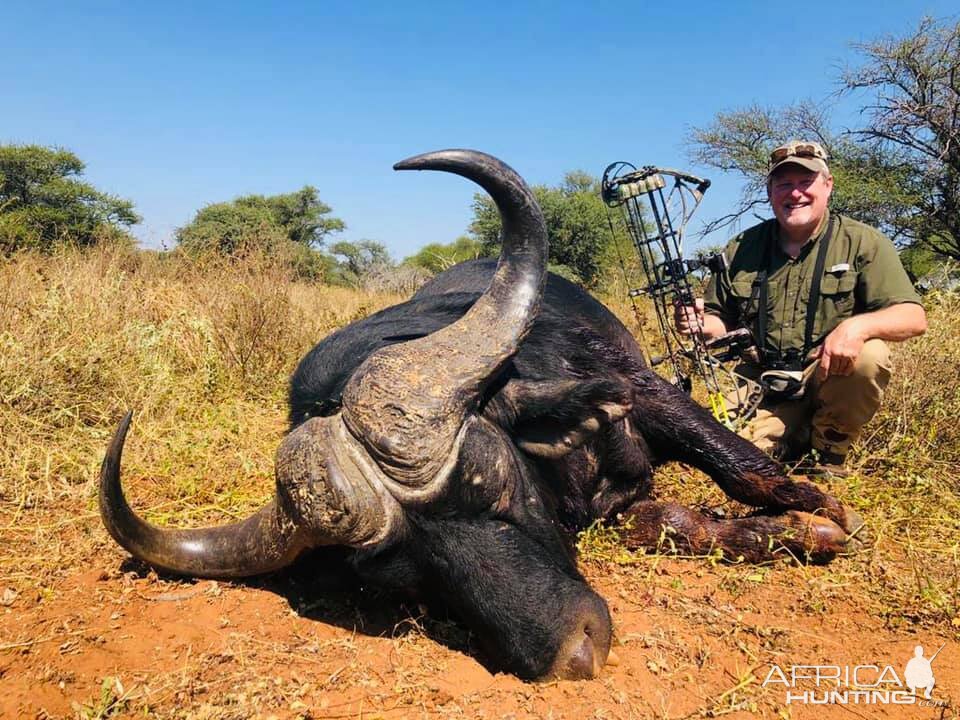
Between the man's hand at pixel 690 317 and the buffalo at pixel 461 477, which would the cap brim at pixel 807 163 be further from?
the buffalo at pixel 461 477

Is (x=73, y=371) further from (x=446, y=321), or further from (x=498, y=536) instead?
(x=498, y=536)

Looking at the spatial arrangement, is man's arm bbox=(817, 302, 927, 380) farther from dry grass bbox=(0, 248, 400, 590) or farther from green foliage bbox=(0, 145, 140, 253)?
green foliage bbox=(0, 145, 140, 253)

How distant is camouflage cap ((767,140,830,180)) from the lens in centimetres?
449

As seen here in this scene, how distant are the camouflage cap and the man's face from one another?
0.04 metres

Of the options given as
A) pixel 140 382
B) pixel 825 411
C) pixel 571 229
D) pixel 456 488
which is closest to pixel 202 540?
pixel 456 488

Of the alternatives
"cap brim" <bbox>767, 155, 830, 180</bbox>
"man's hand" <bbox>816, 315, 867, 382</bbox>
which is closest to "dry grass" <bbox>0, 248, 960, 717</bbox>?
"man's hand" <bbox>816, 315, 867, 382</bbox>

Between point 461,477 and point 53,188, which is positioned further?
point 53,188

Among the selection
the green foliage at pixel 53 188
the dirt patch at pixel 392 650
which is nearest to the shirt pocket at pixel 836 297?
the dirt patch at pixel 392 650

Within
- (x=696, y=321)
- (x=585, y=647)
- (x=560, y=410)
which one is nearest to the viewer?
(x=585, y=647)

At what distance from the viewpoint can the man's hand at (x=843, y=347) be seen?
13.7 feet

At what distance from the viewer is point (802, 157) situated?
4590 mm

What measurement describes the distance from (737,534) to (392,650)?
1.72 meters
